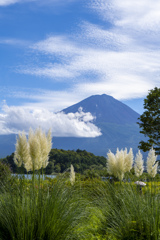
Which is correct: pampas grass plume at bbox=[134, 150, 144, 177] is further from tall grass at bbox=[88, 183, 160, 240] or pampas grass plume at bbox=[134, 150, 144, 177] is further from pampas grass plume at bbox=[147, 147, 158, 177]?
tall grass at bbox=[88, 183, 160, 240]

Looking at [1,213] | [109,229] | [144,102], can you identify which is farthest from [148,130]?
[1,213]

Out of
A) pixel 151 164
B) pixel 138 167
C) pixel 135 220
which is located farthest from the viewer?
pixel 138 167

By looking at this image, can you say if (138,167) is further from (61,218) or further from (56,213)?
(56,213)

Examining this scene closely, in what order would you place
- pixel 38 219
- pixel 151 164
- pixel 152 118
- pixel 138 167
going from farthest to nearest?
pixel 152 118 < pixel 138 167 < pixel 151 164 < pixel 38 219

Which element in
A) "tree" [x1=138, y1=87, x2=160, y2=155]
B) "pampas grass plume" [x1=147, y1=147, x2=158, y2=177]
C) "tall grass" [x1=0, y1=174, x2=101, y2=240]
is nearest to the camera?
"tall grass" [x1=0, y1=174, x2=101, y2=240]

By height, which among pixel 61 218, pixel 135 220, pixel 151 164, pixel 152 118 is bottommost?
pixel 135 220

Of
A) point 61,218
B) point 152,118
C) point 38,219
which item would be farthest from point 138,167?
point 152,118

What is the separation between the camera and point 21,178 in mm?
5348

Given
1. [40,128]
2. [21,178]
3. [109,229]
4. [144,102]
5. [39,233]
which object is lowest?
[109,229]

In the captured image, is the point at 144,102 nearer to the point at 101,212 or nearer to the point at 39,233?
the point at 101,212

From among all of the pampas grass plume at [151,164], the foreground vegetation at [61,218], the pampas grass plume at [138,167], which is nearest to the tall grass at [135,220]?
the foreground vegetation at [61,218]

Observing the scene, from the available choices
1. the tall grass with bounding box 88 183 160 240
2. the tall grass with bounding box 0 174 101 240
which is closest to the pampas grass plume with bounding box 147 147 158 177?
the tall grass with bounding box 88 183 160 240

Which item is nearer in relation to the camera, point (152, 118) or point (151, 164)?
point (151, 164)

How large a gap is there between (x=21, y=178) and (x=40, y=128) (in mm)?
1085
